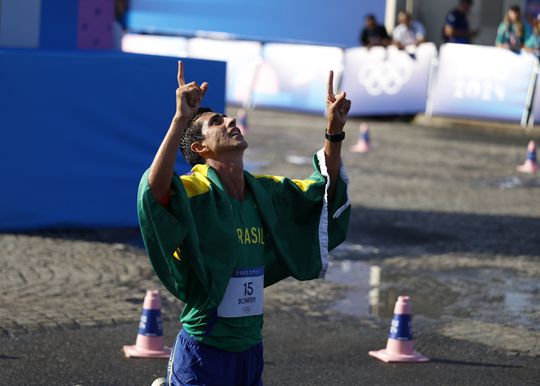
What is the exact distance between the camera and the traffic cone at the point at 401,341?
7.29 meters

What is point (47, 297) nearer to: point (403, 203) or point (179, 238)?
point (179, 238)

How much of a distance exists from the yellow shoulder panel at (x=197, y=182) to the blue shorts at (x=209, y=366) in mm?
597

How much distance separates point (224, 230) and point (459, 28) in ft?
68.5

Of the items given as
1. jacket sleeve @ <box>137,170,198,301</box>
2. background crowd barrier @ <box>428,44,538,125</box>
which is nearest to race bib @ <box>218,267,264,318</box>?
jacket sleeve @ <box>137,170,198,301</box>

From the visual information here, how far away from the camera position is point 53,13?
12.7m

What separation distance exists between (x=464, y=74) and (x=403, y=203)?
9201 mm

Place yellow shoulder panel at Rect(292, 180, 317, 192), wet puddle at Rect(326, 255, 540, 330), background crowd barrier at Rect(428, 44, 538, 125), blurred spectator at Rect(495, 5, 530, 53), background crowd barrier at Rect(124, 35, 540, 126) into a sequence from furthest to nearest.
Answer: blurred spectator at Rect(495, 5, 530, 53) < background crowd barrier at Rect(124, 35, 540, 126) < background crowd barrier at Rect(428, 44, 538, 125) < wet puddle at Rect(326, 255, 540, 330) < yellow shoulder panel at Rect(292, 180, 317, 192)

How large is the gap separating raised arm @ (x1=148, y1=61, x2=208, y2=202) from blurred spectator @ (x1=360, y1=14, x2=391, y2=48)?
19080 millimetres

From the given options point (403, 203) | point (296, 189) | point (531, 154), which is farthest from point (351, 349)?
point (531, 154)

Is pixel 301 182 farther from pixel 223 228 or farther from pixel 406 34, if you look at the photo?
pixel 406 34

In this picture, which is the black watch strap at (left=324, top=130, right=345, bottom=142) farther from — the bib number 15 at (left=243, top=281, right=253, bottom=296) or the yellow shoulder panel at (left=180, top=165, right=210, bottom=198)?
the bib number 15 at (left=243, top=281, right=253, bottom=296)

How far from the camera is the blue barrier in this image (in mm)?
10367

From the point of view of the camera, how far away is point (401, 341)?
23.9 feet

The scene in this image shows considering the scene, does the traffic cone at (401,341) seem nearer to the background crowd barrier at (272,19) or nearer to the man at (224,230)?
the man at (224,230)
